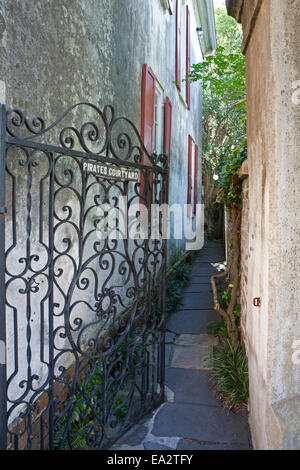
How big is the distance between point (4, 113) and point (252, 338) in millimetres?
2170

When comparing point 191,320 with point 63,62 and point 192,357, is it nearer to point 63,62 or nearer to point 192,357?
→ point 192,357

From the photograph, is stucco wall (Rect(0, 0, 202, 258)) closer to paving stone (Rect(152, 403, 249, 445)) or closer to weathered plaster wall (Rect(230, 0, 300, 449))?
weathered plaster wall (Rect(230, 0, 300, 449))

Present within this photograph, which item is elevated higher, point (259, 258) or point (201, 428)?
point (259, 258)

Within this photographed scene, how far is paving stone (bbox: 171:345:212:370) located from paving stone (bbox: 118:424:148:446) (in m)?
1.18

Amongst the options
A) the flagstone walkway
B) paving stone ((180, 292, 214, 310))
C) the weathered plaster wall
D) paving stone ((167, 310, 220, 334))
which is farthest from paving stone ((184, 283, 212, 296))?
the weathered plaster wall

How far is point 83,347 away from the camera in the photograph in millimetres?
3492

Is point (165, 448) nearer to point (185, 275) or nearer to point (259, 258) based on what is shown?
point (259, 258)

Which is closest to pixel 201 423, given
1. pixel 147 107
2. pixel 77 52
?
Answer: pixel 77 52

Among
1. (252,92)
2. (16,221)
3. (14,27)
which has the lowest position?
(16,221)

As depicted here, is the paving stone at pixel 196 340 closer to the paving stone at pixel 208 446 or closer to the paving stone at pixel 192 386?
the paving stone at pixel 192 386

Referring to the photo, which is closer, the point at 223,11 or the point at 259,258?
the point at 259,258

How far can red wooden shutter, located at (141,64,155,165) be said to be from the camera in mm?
5215

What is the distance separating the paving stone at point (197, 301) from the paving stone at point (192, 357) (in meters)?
1.63
